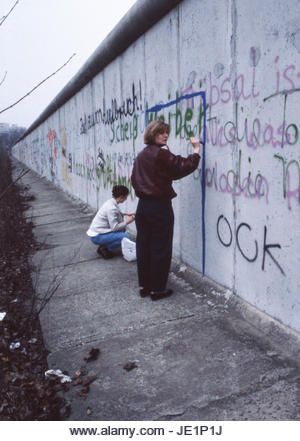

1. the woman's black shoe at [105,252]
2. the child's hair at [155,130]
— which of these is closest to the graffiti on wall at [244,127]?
the child's hair at [155,130]

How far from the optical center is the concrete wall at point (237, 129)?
301 cm

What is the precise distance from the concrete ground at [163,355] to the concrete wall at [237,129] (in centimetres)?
33

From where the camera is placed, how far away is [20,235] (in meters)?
7.40

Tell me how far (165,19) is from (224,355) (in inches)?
144

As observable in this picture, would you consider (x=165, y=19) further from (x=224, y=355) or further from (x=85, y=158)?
(x=85, y=158)

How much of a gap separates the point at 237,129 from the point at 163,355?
1831 millimetres

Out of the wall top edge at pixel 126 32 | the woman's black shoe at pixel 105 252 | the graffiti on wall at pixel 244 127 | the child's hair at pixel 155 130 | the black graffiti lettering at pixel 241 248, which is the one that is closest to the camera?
the graffiti on wall at pixel 244 127

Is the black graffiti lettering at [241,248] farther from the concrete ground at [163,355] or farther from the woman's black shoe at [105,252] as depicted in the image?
the woman's black shoe at [105,252]

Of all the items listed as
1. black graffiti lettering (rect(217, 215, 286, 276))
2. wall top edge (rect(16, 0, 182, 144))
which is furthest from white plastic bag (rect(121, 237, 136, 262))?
wall top edge (rect(16, 0, 182, 144))

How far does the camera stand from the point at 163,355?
3.19 meters

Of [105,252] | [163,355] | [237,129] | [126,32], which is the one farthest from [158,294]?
[126,32]

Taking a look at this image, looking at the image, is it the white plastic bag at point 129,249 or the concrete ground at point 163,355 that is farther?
the white plastic bag at point 129,249

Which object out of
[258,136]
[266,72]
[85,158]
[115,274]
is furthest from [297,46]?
[85,158]

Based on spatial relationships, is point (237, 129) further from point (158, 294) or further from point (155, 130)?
point (158, 294)
